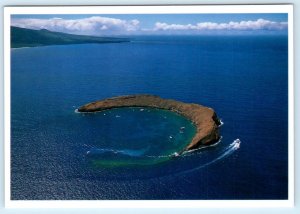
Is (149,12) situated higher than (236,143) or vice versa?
(149,12)

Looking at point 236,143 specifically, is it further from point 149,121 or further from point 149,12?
point 149,12

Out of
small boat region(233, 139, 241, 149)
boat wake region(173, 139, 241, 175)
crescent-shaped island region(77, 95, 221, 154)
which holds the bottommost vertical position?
boat wake region(173, 139, 241, 175)

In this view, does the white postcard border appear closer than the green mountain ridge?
Yes

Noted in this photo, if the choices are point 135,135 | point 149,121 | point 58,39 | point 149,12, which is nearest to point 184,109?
point 149,121

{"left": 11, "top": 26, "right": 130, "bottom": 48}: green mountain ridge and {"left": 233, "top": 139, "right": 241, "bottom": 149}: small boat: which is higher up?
{"left": 11, "top": 26, "right": 130, "bottom": 48}: green mountain ridge

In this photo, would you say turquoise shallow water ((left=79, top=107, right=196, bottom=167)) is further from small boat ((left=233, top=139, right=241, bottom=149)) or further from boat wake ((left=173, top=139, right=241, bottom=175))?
small boat ((left=233, top=139, right=241, bottom=149))

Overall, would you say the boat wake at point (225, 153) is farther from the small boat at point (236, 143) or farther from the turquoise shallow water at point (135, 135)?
the turquoise shallow water at point (135, 135)

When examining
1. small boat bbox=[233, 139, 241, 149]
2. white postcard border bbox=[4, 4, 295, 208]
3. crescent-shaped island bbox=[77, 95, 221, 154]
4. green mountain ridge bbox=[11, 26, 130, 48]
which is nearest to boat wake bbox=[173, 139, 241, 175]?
small boat bbox=[233, 139, 241, 149]
